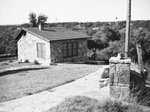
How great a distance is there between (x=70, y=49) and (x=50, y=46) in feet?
8.73

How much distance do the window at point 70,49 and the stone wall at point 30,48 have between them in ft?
6.49

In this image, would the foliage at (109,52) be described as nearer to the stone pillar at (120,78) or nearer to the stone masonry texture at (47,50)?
the stone masonry texture at (47,50)

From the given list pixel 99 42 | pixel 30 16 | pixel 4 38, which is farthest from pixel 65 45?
pixel 30 16

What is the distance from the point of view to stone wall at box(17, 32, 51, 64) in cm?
1630

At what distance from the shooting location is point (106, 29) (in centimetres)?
3369

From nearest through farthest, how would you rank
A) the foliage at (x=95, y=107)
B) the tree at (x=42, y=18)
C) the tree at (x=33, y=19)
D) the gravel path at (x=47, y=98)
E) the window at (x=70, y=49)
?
the foliage at (x=95, y=107) → the gravel path at (x=47, y=98) → the window at (x=70, y=49) → the tree at (x=33, y=19) → the tree at (x=42, y=18)

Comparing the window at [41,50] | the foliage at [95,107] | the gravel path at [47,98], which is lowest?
the gravel path at [47,98]

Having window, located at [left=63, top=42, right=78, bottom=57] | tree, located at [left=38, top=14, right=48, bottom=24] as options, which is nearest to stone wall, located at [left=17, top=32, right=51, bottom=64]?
window, located at [left=63, top=42, right=78, bottom=57]

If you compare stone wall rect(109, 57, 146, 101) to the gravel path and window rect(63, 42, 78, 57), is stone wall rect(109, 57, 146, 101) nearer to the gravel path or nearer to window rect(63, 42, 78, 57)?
the gravel path

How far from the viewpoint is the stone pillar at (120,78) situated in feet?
17.7

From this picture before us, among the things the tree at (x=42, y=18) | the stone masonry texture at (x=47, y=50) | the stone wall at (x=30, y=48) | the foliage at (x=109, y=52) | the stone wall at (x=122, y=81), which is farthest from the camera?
the tree at (x=42, y=18)

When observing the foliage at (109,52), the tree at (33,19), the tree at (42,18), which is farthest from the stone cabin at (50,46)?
the tree at (42,18)

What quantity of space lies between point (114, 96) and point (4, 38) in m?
32.8

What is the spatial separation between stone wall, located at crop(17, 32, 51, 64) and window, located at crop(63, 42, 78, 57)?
Answer: 1978 millimetres
